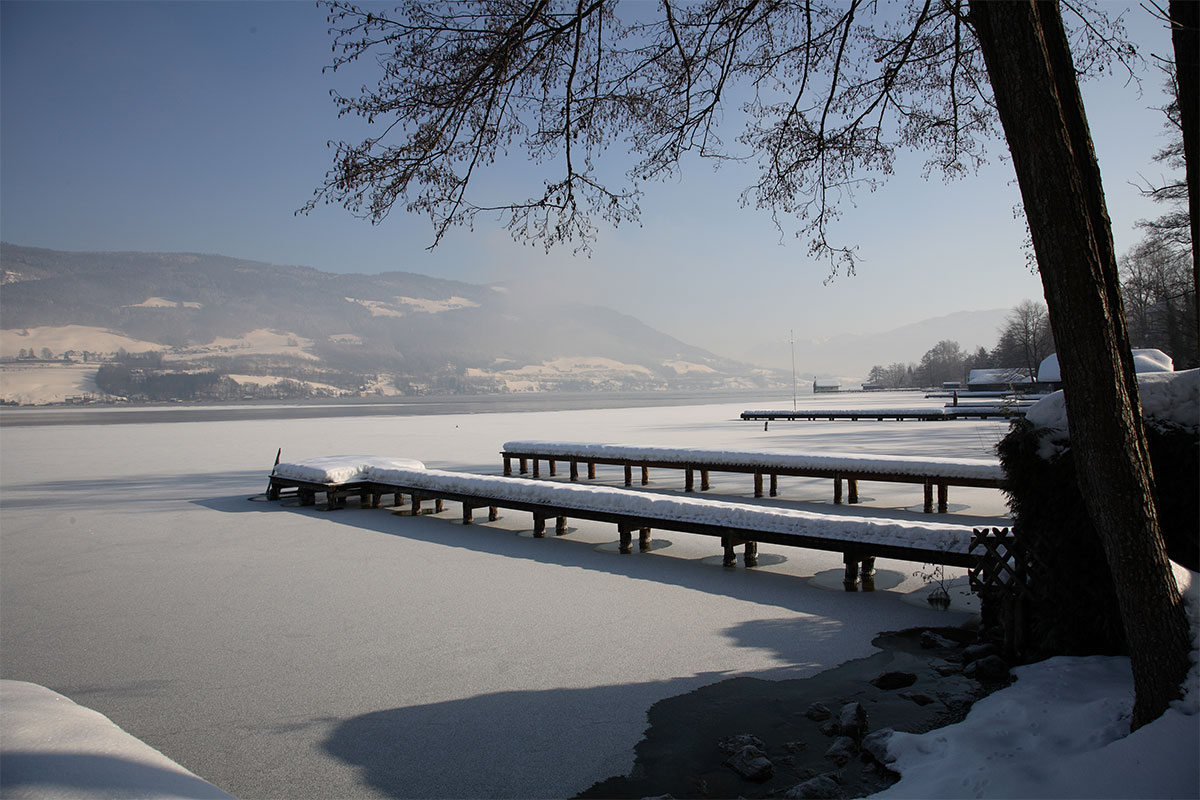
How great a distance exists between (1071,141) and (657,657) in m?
3.90

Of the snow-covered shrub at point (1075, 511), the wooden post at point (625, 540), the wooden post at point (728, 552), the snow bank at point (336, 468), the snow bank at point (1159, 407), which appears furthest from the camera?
the snow bank at point (336, 468)

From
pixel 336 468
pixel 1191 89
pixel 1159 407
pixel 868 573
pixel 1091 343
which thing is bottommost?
pixel 868 573

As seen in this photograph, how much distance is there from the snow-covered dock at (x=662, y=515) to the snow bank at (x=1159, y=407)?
0.99 meters

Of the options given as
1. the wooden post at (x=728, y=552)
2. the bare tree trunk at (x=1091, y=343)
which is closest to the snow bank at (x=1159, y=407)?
the bare tree trunk at (x=1091, y=343)

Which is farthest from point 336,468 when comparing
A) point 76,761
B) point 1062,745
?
point 1062,745

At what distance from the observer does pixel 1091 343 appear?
2850 mm

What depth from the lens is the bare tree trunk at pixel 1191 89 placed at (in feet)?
10.8

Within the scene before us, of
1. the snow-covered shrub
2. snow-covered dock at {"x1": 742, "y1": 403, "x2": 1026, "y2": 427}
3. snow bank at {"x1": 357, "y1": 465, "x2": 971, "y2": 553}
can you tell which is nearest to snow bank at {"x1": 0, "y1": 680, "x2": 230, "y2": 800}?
the snow-covered shrub

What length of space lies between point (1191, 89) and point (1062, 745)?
10.3 ft

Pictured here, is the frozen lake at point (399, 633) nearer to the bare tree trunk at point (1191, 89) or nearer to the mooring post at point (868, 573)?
the mooring post at point (868, 573)

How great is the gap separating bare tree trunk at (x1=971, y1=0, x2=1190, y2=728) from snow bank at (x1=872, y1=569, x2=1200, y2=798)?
175 mm

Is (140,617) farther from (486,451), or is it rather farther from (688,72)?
(486,451)

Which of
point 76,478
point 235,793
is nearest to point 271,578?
point 235,793

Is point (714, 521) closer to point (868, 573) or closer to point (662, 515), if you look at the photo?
point (662, 515)
